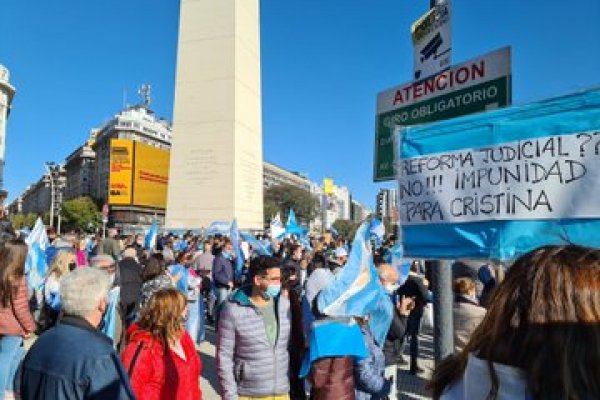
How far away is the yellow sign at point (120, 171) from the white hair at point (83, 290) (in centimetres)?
6877

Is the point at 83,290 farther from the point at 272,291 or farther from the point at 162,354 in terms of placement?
the point at 272,291

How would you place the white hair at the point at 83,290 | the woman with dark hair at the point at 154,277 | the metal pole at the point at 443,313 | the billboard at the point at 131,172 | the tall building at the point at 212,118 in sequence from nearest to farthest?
1. the white hair at the point at 83,290
2. the metal pole at the point at 443,313
3. the woman with dark hair at the point at 154,277
4. the tall building at the point at 212,118
5. the billboard at the point at 131,172

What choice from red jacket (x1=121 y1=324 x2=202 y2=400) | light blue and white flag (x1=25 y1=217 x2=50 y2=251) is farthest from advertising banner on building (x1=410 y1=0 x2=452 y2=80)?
light blue and white flag (x1=25 y1=217 x2=50 y2=251)

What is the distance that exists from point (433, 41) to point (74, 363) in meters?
2.74

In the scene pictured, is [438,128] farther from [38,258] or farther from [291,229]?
[291,229]

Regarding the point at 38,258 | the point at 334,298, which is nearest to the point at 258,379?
the point at 334,298

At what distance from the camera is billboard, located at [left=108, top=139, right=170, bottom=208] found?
2712 inches

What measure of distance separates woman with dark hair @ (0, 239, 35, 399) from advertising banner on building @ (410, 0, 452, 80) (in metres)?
3.80

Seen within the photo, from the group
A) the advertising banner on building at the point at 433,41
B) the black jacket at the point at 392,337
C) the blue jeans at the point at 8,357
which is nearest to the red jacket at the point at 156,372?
the black jacket at the point at 392,337

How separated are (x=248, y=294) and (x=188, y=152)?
889 inches

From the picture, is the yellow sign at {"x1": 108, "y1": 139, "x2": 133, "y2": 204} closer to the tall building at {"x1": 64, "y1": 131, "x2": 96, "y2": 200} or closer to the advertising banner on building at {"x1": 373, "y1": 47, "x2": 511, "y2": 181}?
the tall building at {"x1": 64, "y1": 131, "x2": 96, "y2": 200}

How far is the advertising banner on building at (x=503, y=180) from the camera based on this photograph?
2.57 meters

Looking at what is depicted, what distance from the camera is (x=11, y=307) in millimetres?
4875

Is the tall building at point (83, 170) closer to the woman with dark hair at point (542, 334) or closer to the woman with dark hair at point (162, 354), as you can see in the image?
the woman with dark hair at point (162, 354)
